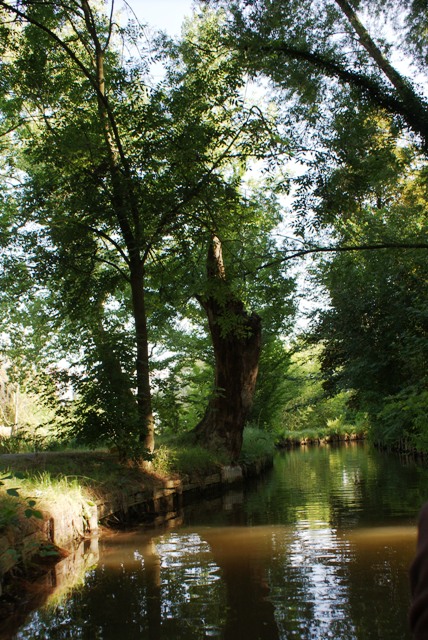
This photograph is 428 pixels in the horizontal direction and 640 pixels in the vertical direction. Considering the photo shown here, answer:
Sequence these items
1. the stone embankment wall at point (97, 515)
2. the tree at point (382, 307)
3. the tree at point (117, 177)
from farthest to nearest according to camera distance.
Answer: the tree at point (382, 307) → the tree at point (117, 177) → the stone embankment wall at point (97, 515)

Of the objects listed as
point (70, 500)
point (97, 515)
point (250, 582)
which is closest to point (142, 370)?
point (97, 515)

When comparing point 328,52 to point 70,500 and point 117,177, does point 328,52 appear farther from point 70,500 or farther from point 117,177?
A: point 70,500

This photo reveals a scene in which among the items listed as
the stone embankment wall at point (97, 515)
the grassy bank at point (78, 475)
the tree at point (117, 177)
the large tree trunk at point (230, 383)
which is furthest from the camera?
the large tree trunk at point (230, 383)

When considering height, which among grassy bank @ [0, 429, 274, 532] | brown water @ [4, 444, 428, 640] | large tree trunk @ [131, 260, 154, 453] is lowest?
brown water @ [4, 444, 428, 640]

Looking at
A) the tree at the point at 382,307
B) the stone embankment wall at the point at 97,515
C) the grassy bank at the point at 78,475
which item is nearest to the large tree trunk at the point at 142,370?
the grassy bank at the point at 78,475

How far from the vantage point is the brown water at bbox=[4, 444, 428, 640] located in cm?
396

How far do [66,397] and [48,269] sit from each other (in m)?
2.69

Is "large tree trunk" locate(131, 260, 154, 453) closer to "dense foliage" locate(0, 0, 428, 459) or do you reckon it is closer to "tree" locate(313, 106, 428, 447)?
"dense foliage" locate(0, 0, 428, 459)

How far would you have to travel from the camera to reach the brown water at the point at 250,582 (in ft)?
13.0

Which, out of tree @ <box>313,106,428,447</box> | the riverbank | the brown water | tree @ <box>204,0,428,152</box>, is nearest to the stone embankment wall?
the riverbank

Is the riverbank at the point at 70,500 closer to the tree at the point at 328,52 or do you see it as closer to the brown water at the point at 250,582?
the brown water at the point at 250,582

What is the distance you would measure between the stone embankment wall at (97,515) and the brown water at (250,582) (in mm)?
426

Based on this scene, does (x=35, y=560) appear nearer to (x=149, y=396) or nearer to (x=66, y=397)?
(x=66, y=397)

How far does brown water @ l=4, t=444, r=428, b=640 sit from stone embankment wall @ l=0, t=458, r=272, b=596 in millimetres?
426
